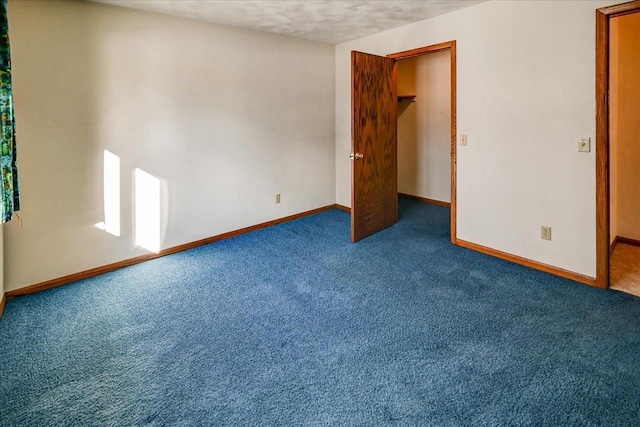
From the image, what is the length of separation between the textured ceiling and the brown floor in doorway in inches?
105

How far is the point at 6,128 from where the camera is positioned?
2.07 m

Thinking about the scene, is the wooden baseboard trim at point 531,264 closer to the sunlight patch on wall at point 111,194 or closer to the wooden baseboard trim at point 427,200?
the wooden baseboard trim at point 427,200

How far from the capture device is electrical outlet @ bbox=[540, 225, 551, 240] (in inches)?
121

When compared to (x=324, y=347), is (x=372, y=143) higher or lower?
higher

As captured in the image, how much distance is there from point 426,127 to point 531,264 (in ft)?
10.2

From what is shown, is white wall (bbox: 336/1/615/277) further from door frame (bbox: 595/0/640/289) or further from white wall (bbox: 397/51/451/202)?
white wall (bbox: 397/51/451/202)

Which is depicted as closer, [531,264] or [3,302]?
[3,302]

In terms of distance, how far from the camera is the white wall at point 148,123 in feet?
9.35

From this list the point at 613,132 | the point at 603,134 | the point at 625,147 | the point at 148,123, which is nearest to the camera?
the point at 603,134

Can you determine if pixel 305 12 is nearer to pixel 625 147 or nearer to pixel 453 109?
pixel 453 109

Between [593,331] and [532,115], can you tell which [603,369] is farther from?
[532,115]

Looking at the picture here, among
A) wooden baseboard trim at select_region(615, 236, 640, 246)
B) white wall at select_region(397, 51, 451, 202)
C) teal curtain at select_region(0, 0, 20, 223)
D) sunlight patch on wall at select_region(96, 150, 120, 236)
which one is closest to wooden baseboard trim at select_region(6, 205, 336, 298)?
sunlight patch on wall at select_region(96, 150, 120, 236)

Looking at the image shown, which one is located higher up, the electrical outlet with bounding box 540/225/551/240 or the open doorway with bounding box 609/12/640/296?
the open doorway with bounding box 609/12/640/296

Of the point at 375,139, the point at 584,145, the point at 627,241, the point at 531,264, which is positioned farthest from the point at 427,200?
the point at 584,145
